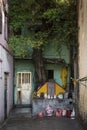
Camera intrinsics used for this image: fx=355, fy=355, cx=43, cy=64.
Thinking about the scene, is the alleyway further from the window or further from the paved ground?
the window

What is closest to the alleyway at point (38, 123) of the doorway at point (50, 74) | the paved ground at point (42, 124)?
the paved ground at point (42, 124)

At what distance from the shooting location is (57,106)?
20.6 m

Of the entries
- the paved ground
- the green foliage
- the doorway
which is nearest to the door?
the doorway

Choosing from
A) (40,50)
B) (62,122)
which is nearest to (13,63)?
(40,50)

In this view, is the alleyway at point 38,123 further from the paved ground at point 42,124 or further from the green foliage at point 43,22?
the green foliage at point 43,22

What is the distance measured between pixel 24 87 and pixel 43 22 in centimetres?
459

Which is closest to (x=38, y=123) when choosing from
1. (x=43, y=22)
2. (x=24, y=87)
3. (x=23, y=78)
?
(x=24, y=87)

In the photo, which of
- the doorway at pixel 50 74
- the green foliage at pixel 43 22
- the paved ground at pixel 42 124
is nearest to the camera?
the paved ground at pixel 42 124

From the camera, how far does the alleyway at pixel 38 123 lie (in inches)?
628

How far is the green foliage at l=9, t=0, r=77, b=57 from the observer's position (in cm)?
2083

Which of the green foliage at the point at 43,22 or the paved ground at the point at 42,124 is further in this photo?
the green foliage at the point at 43,22

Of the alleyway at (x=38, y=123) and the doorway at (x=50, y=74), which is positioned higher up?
the doorway at (x=50, y=74)

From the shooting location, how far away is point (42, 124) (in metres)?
16.9

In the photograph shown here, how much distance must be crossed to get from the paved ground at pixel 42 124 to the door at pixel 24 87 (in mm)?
4614
